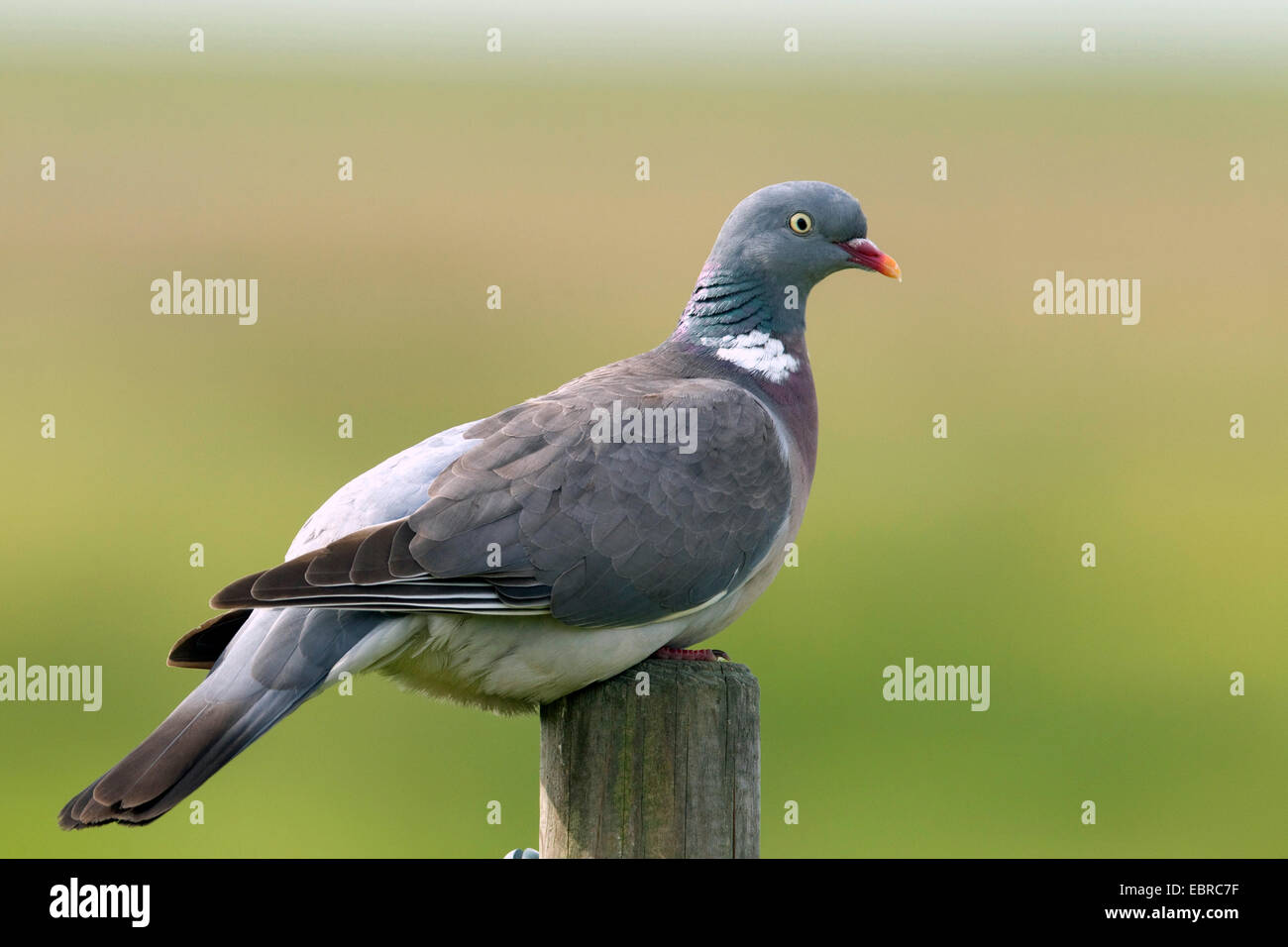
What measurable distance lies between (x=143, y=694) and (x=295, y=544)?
829 cm

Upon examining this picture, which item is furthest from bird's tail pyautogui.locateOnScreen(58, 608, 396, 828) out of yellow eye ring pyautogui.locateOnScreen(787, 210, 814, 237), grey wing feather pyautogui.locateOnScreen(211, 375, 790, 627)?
yellow eye ring pyautogui.locateOnScreen(787, 210, 814, 237)

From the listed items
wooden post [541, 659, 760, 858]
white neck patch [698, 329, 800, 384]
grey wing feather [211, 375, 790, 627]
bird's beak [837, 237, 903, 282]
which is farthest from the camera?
bird's beak [837, 237, 903, 282]

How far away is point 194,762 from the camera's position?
4809 mm

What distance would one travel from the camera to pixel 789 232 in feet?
21.7

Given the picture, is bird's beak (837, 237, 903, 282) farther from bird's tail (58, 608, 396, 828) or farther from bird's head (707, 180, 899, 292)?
bird's tail (58, 608, 396, 828)

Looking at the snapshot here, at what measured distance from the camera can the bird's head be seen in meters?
6.60

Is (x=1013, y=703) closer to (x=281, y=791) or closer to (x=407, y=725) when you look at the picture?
(x=407, y=725)

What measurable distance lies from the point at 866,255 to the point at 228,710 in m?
3.33

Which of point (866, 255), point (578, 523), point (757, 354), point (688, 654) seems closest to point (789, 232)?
point (866, 255)

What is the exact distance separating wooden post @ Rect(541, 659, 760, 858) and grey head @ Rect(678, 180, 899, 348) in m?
1.98

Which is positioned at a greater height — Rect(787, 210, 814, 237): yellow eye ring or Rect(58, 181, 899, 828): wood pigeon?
Rect(787, 210, 814, 237): yellow eye ring

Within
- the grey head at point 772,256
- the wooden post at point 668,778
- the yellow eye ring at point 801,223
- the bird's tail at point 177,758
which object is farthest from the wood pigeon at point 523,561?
the yellow eye ring at point 801,223
